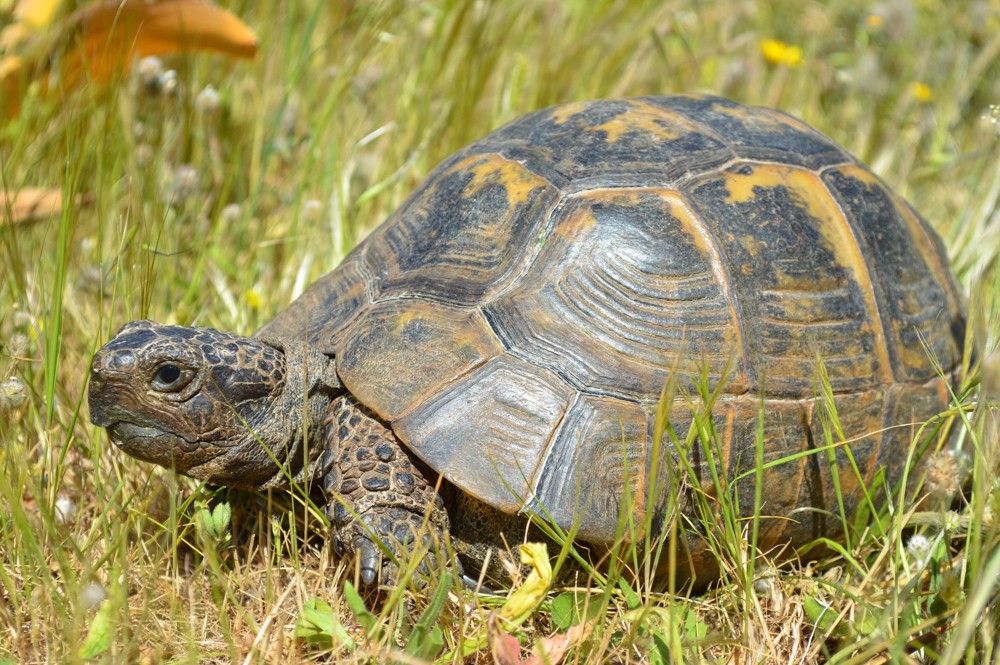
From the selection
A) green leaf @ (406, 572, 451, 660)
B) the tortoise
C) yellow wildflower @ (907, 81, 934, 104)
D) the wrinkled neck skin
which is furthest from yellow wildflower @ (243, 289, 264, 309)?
yellow wildflower @ (907, 81, 934, 104)

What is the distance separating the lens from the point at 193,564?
107 inches

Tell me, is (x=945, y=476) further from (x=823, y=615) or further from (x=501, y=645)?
(x=501, y=645)

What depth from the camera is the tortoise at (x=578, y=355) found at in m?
2.44

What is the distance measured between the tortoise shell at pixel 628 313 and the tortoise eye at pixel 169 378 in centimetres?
43

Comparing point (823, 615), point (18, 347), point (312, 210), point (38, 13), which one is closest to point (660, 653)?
point (823, 615)

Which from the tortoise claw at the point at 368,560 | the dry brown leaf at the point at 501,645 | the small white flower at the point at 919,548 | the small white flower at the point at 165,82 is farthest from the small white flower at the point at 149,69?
the small white flower at the point at 919,548

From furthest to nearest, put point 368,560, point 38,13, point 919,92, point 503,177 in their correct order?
1. point 919,92
2. point 38,13
3. point 503,177
4. point 368,560

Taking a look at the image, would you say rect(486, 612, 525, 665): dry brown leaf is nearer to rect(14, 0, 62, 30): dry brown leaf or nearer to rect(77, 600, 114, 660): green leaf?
rect(77, 600, 114, 660): green leaf

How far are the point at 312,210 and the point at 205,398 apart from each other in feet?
5.64

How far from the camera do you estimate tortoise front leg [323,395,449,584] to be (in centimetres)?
241

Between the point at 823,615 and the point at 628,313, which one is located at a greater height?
the point at 628,313

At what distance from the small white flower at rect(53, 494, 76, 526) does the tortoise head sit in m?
0.32

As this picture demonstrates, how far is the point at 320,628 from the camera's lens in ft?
7.48

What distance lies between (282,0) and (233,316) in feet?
7.04
